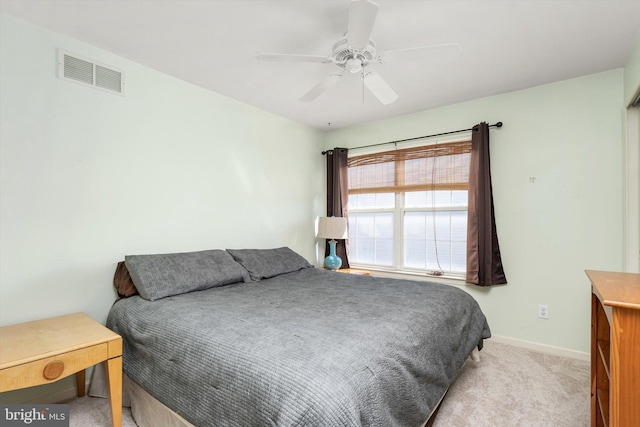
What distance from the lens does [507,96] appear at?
2998 millimetres

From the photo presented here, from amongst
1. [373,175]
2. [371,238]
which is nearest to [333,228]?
[371,238]

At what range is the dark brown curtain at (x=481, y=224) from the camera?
3.00m

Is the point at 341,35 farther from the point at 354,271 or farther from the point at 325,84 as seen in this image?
the point at 354,271

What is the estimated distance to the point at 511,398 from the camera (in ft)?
6.69

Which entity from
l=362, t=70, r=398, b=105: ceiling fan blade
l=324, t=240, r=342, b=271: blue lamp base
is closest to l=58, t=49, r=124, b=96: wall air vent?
l=362, t=70, r=398, b=105: ceiling fan blade

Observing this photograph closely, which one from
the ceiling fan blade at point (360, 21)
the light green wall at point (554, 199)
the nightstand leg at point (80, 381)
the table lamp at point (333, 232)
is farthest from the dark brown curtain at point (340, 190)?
the nightstand leg at point (80, 381)

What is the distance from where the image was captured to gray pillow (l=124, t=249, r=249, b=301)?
81.8 inches

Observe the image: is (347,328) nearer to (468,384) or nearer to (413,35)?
(468,384)

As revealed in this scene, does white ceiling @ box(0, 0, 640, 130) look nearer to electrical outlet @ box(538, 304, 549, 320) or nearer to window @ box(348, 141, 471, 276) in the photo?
window @ box(348, 141, 471, 276)

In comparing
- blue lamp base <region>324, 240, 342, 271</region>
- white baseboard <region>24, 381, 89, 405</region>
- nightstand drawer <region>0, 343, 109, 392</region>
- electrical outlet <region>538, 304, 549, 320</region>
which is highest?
blue lamp base <region>324, 240, 342, 271</region>

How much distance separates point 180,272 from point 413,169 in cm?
265

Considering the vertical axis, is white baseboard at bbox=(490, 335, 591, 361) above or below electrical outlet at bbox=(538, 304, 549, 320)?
below

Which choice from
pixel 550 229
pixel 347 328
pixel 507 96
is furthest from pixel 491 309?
pixel 347 328

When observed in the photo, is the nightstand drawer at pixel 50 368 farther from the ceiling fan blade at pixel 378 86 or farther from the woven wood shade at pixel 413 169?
the woven wood shade at pixel 413 169
